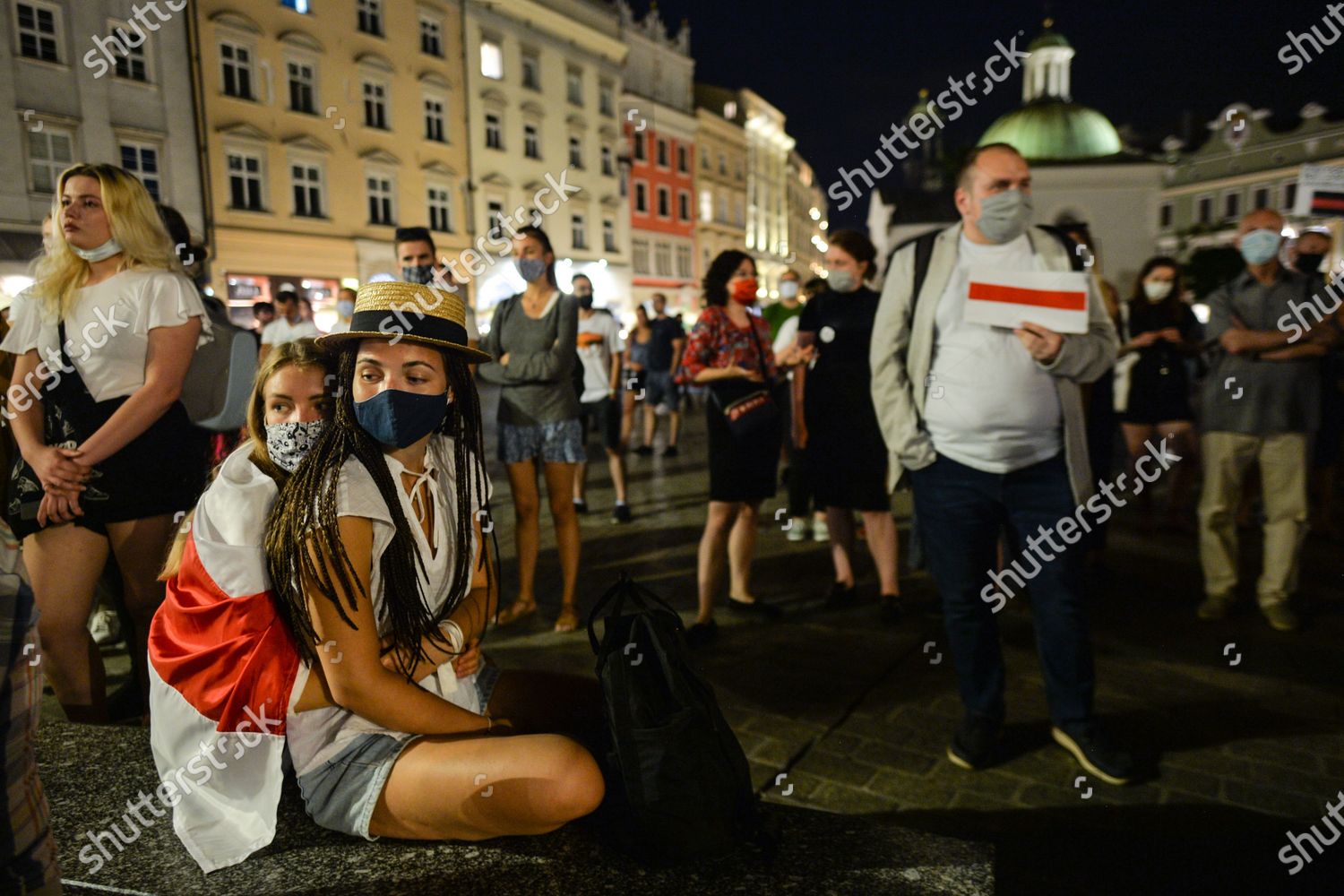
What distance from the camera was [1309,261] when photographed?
6.15m

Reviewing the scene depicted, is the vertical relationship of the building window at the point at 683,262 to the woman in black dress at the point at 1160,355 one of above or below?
above

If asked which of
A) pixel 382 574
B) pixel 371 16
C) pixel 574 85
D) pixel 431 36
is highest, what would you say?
pixel 574 85

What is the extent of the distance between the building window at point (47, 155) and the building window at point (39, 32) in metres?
1.56

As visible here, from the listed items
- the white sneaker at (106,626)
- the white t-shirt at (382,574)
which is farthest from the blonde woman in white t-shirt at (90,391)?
the white sneaker at (106,626)

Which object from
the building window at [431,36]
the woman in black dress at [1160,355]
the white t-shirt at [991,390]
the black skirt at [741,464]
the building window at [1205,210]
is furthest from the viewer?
the building window at [1205,210]

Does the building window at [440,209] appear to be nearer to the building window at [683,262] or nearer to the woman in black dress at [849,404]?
the building window at [683,262]

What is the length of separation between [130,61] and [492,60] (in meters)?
14.8

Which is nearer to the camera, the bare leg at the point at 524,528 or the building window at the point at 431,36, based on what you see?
the bare leg at the point at 524,528

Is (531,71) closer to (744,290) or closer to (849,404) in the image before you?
(744,290)

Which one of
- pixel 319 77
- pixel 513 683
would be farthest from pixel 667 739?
pixel 319 77

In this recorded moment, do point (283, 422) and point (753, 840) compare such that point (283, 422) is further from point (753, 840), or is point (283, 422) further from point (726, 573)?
point (726, 573)

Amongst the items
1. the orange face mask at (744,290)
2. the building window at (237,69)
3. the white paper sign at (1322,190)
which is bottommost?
the orange face mask at (744,290)

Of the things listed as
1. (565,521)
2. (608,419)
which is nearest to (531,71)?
(608,419)

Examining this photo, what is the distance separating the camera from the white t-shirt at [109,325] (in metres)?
3.21
